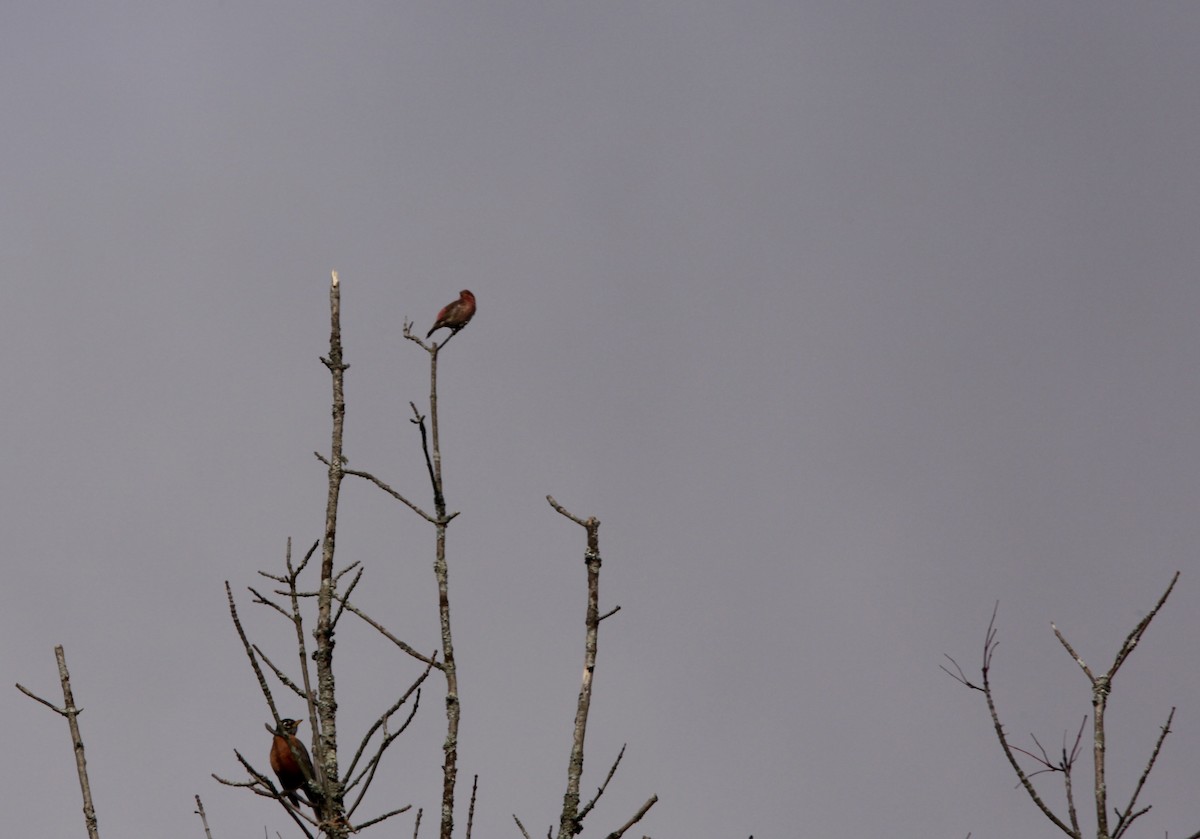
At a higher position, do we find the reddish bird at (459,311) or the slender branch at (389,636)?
the reddish bird at (459,311)

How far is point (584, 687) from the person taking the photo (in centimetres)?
495

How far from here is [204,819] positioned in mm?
5547

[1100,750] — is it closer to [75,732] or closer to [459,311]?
[75,732]

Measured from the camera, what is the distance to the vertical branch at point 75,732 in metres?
5.14

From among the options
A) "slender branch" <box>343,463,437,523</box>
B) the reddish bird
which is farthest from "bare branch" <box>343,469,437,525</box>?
the reddish bird

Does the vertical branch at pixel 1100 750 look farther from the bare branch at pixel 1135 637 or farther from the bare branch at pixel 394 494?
the bare branch at pixel 394 494

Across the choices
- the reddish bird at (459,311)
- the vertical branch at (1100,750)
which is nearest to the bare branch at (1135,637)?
the vertical branch at (1100,750)

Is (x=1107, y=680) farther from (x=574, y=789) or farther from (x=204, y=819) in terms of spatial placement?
(x=204, y=819)

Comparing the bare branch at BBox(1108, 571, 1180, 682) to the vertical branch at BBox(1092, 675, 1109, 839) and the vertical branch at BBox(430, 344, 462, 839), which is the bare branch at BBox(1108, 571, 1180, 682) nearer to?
the vertical branch at BBox(1092, 675, 1109, 839)

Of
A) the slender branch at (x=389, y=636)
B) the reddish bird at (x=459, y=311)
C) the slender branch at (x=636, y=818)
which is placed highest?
the reddish bird at (x=459, y=311)

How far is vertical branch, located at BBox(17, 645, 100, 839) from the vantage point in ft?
16.9

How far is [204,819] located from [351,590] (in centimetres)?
121

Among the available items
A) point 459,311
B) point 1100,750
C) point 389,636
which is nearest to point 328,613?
point 389,636

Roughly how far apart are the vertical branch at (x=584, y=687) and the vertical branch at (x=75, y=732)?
1.83 metres
